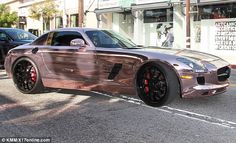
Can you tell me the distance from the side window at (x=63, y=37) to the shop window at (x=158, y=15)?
17171 mm

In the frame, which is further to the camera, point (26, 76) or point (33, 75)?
point (26, 76)

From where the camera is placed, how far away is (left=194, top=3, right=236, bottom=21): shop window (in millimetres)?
21344

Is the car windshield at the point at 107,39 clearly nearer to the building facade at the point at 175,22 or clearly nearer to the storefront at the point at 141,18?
the building facade at the point at 175,22

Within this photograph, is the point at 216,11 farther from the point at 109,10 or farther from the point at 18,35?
the point at 18,35

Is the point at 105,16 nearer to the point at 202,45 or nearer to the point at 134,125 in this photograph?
the point at 202,45

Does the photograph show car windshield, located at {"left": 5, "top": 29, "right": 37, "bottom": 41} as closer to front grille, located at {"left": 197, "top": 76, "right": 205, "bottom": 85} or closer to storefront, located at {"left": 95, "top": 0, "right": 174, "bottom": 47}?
front grille, located at {"left": 197, "top": 76, "right": 205, "bottom": 85}

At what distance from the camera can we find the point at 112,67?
7.41m

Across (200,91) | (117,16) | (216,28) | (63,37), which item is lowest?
(200,91)

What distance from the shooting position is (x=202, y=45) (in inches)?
918

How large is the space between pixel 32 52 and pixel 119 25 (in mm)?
21217

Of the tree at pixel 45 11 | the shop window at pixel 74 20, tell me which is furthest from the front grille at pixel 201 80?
the tree at pixel 45 11

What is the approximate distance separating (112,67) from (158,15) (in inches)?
745

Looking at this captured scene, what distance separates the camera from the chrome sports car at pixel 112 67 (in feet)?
22.2

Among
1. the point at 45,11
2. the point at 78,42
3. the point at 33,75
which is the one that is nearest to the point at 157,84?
the point at 78,42
